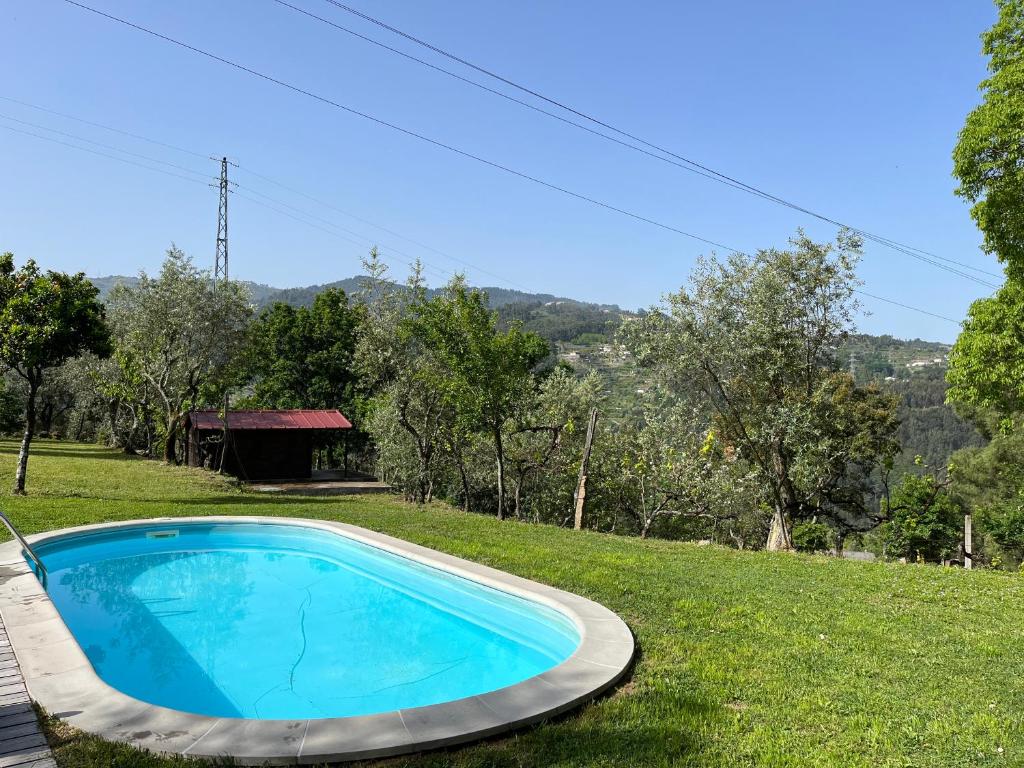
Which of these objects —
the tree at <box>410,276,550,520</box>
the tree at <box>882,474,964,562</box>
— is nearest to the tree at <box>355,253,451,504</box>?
the tree at <box>410,276,550,520</box>

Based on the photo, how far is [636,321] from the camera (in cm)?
1571

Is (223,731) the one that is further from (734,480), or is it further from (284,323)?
(284,323)

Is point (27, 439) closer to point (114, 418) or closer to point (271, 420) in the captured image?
point (271, 420)

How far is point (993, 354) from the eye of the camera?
1380cm

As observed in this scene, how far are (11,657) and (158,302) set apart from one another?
880 inches

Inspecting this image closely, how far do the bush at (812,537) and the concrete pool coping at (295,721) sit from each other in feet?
62.2

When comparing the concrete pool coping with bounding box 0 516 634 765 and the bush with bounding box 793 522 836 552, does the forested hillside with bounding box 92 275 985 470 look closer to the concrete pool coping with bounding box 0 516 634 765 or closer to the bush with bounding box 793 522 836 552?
the bush with bounding box 793 522 836 552

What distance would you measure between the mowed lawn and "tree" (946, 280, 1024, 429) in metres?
4.76

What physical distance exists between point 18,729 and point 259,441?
2687 centimetres

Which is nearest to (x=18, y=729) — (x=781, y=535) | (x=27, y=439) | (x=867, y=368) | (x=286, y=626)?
(x=286, y=626)

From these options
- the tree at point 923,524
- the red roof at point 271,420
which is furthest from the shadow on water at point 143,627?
the tree at point 923,524

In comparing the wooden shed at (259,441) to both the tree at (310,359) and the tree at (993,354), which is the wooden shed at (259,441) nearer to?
the tree at (310,359)

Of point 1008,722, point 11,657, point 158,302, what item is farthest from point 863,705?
point 158,302

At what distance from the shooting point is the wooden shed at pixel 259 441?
29266 millimetres
